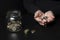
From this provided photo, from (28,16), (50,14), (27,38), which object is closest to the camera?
(27,38)

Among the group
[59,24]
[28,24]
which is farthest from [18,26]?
[59,24]

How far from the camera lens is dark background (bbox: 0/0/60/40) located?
0.69 meters

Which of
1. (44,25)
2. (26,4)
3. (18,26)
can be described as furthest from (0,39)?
(26,4)

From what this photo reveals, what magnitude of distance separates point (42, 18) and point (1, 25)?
22cm

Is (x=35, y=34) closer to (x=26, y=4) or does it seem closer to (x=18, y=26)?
(x=18, y=26)

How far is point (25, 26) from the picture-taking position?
774 mm

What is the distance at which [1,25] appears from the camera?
0.80 m

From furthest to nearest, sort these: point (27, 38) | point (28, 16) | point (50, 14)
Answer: point (28, 16) → point (50, 14) → point (27, 38)

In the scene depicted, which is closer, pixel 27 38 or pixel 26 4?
pixel 27 38

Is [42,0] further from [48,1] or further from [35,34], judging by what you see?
[35,34]

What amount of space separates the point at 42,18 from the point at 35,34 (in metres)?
0.10

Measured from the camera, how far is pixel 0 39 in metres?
0.68

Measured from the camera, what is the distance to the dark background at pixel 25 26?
2.26 feet

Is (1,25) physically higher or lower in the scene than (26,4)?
lower
